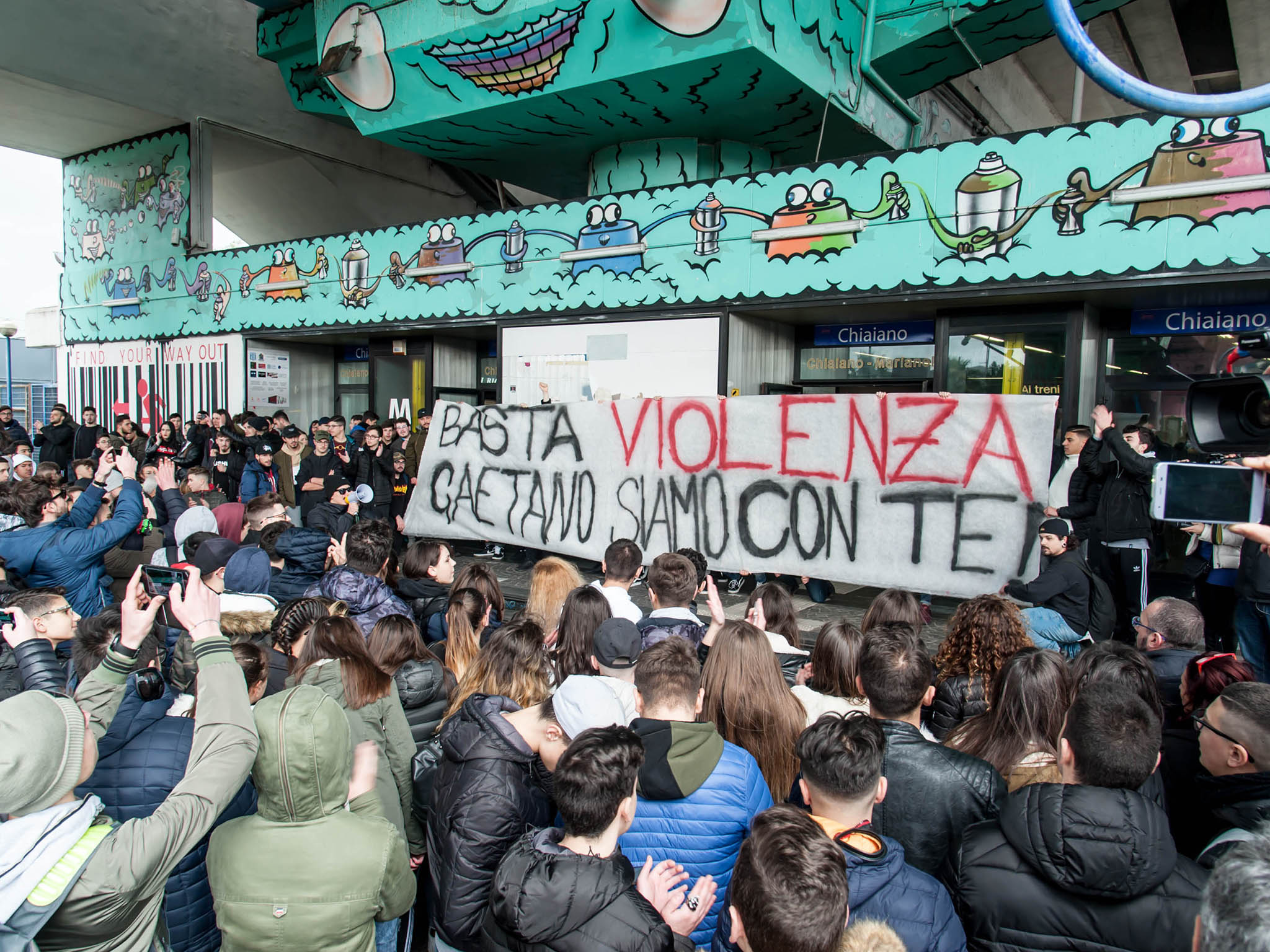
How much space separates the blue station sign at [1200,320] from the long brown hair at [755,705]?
7758 millimetres

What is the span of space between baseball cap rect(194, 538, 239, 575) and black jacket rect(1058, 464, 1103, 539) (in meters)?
6.07

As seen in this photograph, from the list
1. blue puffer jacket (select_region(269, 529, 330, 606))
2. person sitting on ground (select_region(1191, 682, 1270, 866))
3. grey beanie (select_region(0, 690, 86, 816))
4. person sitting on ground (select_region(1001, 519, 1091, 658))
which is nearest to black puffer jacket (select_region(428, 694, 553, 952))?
grey beanie (select_region(0, 690, 86, 816))

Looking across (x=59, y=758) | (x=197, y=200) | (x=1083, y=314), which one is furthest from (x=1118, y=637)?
(x=197, y=200)

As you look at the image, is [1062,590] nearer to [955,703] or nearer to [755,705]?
[955,703]

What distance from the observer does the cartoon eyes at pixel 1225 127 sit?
7.04 m

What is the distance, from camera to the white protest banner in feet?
21.8

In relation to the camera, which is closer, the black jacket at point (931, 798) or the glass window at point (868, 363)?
the black jacket at point (931, 798)

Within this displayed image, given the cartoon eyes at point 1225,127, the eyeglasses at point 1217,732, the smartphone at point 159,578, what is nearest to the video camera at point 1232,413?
the eyeglasses at point 1217,732

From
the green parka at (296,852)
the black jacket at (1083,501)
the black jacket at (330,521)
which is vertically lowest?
the green parka at (296,852)

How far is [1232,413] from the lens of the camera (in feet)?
8.33

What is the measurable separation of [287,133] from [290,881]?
1876 centimetres

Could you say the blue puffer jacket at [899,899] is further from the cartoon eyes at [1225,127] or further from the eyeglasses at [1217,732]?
the cartoon eyes at [1225,127]

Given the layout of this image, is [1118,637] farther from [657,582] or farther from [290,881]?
[290,881]

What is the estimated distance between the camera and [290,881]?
84.7 inches
